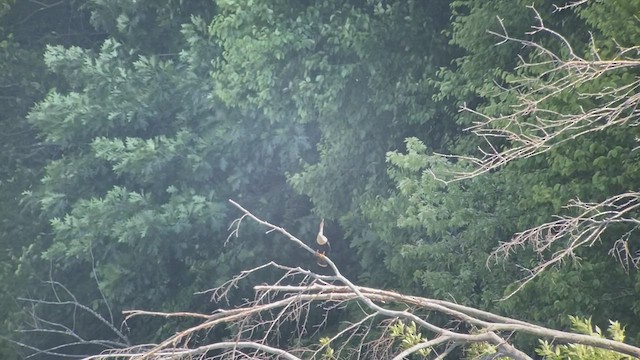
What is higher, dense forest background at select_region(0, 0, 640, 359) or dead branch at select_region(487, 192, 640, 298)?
dead branch at select_region(487, 192, 640, 298)

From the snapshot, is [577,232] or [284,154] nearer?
[577,232]

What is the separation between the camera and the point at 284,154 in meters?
11.3

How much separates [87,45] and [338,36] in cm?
610

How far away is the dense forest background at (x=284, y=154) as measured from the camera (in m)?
7.01

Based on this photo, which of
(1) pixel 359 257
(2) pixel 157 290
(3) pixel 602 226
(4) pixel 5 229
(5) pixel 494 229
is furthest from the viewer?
(4) pixel 5 229

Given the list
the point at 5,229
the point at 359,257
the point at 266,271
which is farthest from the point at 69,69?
the point at 359,257

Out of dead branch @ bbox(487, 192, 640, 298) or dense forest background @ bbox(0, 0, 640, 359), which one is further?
dense forest background @ bbox(0, 0, 640, 359)

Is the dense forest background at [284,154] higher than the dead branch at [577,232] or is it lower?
lower

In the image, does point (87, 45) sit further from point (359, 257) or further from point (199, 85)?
point (359, 257)

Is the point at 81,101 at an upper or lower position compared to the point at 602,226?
lower

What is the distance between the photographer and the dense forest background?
701 cm

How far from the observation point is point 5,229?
13.6 meters

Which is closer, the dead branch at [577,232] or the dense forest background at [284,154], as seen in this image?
the dead branch at [577,232]

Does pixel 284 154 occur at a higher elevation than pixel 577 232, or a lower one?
lower
